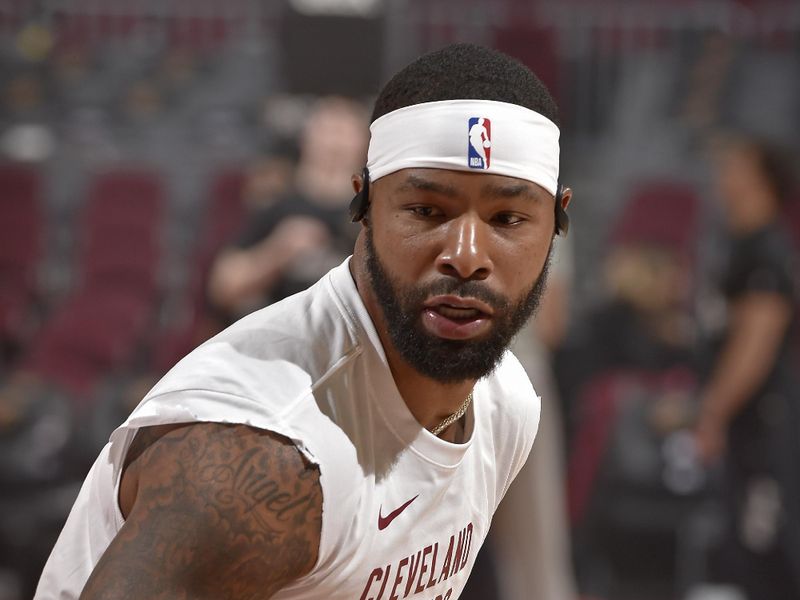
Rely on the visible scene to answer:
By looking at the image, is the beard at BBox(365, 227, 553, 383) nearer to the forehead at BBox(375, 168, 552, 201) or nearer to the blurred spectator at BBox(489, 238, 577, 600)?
the forehead at BBox(375, 168, 552, 201)

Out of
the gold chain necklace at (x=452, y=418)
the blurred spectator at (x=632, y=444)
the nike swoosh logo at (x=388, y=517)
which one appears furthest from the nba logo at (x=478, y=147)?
the blurred spectator at (x=632, y=444)

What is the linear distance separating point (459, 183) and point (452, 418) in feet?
1.63

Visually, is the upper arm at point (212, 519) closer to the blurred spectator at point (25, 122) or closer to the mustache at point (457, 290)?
the mustache at point (457, 290)

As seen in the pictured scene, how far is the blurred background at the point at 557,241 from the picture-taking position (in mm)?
5648

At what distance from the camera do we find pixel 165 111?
44.0 ft

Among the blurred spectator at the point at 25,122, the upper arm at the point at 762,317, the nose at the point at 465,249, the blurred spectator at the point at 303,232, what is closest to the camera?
the nose at the point at 465,249

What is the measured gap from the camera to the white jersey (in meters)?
1.91

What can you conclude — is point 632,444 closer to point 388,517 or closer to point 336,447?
point 388,517

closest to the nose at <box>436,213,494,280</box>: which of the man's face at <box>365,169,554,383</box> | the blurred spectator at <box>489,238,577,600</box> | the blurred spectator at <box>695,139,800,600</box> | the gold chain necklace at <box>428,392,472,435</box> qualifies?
the man's face at <box>365,169,554,383</box>

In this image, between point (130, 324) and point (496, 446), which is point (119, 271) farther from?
point (496, 446)

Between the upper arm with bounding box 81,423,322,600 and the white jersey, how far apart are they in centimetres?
4

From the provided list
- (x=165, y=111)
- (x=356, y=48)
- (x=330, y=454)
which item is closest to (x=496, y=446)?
(x=330, y=454)

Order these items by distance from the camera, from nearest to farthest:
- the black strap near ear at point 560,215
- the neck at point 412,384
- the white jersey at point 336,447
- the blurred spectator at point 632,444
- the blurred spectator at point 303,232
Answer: the white jersey at point 336,447 → the neck at point 412,384 → the black strap near ear at point 560,215 → the blurred spectator at point 303,232 → the blurred spectator at point 632,444

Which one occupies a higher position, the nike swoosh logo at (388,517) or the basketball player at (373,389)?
the basketball player at (373,389)
